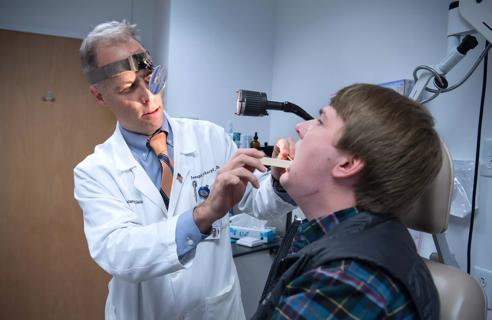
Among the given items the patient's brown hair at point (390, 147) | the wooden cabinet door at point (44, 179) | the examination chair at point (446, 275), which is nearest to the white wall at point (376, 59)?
the examination chair at point (446, 275)

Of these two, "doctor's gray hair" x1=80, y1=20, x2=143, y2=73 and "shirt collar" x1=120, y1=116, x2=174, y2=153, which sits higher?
"doctor's gray hair" x1=80, y1=20, x2=143, y2=73

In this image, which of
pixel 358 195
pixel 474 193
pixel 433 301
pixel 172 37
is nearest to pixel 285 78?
pixel 172 37

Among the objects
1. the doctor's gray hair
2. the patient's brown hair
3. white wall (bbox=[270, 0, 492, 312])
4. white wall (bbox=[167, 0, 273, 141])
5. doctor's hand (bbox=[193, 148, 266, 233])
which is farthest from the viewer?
white wall (bbox=[167, 0, 273, 141])

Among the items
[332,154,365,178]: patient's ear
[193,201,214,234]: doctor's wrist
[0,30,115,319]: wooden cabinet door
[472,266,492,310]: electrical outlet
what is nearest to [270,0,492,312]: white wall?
[472,266,492,310]: electrical outlet

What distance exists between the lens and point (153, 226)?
91 centimetres

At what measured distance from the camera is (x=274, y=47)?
2.62m

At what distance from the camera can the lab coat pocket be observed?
113 cm

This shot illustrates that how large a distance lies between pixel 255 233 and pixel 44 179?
1722mm

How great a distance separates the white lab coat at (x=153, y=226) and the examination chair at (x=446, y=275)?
473 millimetres

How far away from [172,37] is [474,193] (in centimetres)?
196

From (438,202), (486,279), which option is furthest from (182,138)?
(486,279)

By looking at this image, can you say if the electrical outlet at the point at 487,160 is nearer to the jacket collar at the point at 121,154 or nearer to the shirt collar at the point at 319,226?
the shirt collar at the point at 319,226

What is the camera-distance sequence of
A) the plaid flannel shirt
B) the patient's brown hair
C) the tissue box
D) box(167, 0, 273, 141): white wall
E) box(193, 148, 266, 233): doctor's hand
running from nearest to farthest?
the plaid flannel shirt < the patient's brown hair < box(193, 148, 266, 233): doctor's hand < the tissue box < box(167, 0, 273, 141): white wall

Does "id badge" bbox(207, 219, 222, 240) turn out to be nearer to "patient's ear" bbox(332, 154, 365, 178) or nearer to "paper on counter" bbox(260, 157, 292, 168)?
"paper on counter" bbox(260, 157, 292, 168)
